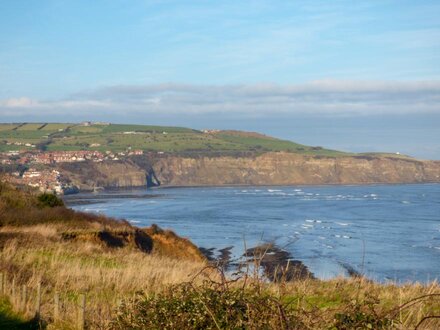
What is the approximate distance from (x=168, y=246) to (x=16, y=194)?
9.72 m

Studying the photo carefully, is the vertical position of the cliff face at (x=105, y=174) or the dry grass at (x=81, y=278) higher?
the dry grass at (x=81, y=278)

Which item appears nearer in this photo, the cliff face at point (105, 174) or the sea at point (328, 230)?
the sea at point (328, 230)

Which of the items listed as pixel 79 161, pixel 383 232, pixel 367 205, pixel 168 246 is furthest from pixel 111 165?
pixel 168 246

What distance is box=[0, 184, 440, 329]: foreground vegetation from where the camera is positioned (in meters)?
7.38

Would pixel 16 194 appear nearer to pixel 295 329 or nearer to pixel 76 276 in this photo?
pixel 76 276

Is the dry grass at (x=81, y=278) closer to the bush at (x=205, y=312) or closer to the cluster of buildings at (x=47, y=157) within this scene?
the bush at (x=205, y=312)

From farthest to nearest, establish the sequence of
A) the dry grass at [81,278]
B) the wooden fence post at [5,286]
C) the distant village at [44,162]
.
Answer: the distant village at [44,162] < the wooden fence post at [5,286] < the dry grass at [81,278]

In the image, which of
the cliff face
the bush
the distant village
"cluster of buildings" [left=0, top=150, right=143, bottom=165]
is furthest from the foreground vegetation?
"cluster of buildings" [left=0, top=150, right=143, bottom=165]

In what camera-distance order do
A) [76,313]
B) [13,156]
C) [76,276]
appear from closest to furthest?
[76,313]
[76,276]
[13,156]

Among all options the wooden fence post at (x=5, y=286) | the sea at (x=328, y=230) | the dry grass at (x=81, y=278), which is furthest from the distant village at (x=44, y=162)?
the wooden fence post at (x=5, y=286)

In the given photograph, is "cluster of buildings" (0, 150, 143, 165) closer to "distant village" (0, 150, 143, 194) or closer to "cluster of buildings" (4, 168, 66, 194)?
"distant village" (0, 150, 143, 194)

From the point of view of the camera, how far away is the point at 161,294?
28.0ft

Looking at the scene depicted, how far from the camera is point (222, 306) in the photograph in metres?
7.66

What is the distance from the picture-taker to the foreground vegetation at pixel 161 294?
7.38 metres
